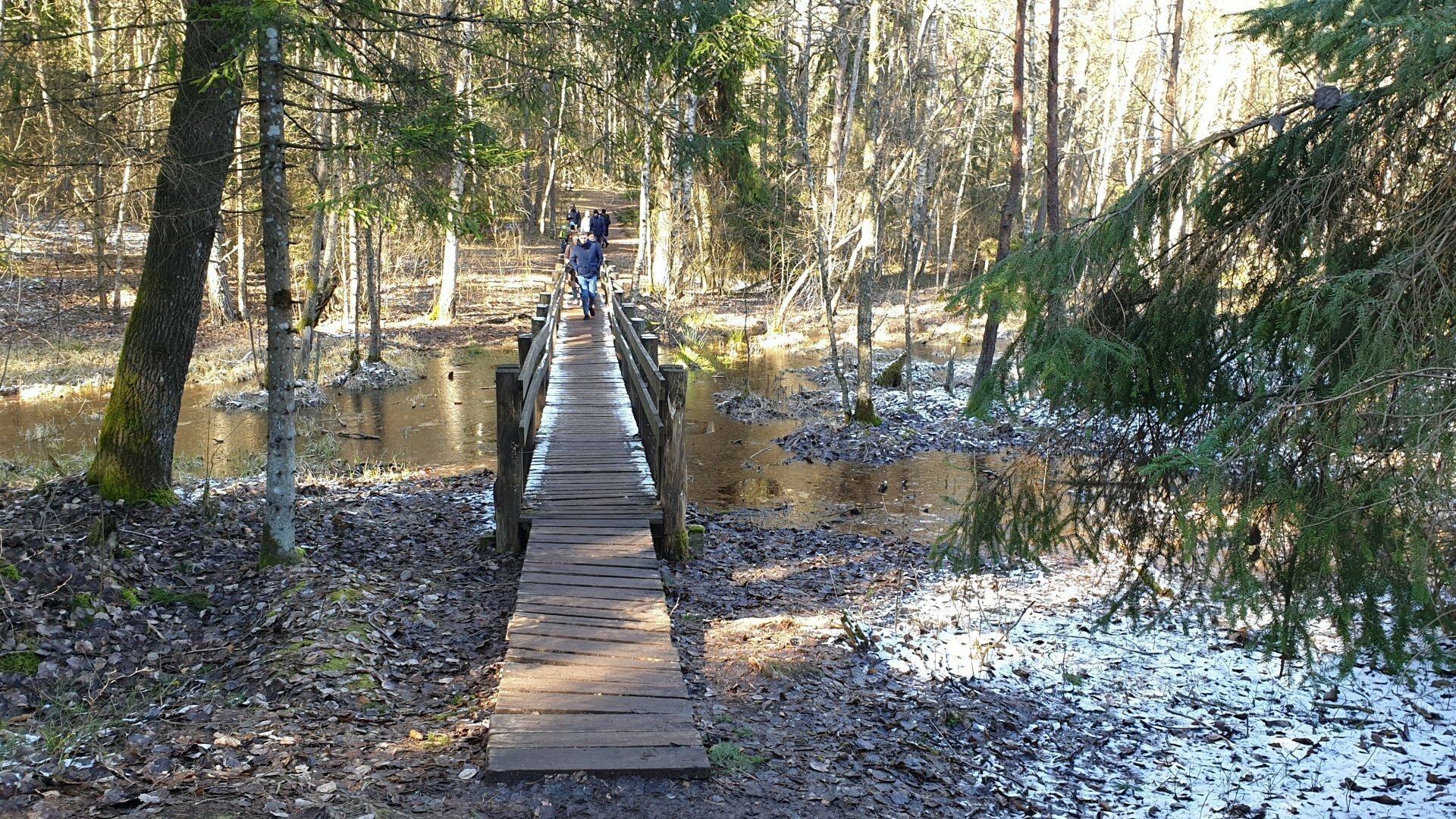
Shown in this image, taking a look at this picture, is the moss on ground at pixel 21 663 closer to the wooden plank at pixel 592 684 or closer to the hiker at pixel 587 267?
the wooden plank at pixel 592 684

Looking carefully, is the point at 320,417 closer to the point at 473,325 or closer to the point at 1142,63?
the point at 473,325

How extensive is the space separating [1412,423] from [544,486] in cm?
743

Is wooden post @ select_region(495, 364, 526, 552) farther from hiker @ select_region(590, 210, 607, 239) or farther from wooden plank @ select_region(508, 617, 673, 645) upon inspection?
hiker @ select_region(590, 210, 607, 239)

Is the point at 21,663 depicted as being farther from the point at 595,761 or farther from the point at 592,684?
the point at 595,761

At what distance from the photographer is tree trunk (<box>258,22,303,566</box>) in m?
7.36

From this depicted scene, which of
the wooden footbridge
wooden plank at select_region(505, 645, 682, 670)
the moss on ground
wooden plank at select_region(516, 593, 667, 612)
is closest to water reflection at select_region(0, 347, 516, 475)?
the wooden footbridge

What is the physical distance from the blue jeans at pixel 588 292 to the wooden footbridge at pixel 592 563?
16.5 ft

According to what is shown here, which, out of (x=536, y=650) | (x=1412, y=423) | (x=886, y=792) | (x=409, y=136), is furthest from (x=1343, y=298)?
(x=409, y=136)

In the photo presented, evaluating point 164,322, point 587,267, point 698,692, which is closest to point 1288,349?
point 698,692

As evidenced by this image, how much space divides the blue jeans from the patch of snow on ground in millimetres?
12284

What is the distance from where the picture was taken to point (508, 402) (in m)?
8.98

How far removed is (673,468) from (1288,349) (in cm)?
514

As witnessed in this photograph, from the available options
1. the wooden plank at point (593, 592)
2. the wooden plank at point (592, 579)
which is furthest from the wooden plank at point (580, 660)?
the wooden plank at point (592, 579)

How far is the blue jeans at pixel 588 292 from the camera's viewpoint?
20000 millimetres
